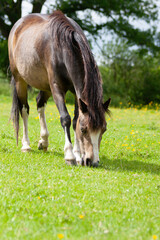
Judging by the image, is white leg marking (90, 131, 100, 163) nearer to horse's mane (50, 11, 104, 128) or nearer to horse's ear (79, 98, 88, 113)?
horse's mane (50, 11, 104, 128)

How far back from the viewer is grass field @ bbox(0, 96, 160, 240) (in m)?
2.59

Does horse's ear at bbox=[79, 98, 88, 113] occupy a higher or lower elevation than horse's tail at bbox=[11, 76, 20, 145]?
higher

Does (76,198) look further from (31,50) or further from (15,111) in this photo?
(15,111)

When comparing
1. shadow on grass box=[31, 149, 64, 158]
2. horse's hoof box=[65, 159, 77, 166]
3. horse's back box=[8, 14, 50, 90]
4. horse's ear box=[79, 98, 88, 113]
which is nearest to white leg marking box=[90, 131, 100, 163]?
horse's ear box=[79, 98, 88, 113]

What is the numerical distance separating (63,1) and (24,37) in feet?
42.3

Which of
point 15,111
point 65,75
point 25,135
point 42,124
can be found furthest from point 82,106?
point 15,111

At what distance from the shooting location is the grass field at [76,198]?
259cm

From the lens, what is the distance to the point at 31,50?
5.90 meters

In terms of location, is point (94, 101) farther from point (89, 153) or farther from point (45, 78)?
point (45, 78)

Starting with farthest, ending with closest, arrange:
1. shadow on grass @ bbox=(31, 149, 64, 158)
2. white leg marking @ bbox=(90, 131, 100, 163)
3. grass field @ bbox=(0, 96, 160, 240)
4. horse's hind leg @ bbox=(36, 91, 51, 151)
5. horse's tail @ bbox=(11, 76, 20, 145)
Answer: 1. horse's tail @ bbox=(11, 76, 20, 145)
2. horse's hind leg @ bbox=(36, 91, 51, 151)
3. shadow on grass @ bbox=(31, 149, 64, 158)
4. white leg marking @ bbox=(90, 131, 100, 163)
5. grass field @ bbox=(0, 96, 160, 240)

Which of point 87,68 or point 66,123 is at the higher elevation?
point 87,68

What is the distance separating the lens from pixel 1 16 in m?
18.5

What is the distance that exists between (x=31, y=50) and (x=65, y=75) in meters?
1.12

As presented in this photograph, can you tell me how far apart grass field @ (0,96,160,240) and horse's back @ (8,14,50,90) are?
4.71 ft
